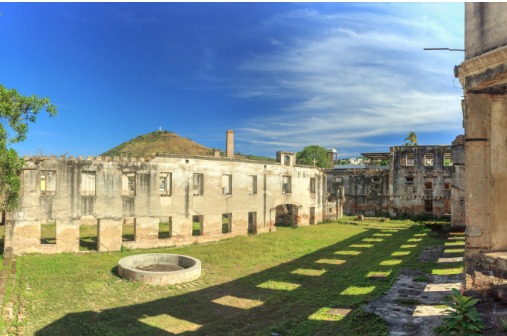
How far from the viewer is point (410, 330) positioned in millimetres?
8109

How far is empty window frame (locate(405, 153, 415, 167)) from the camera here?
36.5 m

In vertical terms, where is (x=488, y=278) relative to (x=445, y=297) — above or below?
above

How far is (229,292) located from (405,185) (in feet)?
92.8

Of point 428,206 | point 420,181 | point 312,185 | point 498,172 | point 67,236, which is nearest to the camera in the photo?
point 498,172

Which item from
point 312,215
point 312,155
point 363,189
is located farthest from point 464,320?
point 312,155

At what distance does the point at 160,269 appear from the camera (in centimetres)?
1639

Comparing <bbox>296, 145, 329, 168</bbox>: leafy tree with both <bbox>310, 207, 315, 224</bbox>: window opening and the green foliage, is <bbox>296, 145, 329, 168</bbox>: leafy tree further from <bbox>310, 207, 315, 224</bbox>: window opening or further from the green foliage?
the green foliage

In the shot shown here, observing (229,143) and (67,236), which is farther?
(229,143)

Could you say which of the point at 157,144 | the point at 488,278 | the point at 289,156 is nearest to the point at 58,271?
the point at 488,278

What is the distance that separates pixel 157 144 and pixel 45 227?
154ft

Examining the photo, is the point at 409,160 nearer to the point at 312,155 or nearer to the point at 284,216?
the point at 284,216

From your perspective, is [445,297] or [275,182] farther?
[275,182]

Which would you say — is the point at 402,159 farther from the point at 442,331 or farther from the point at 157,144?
the point at 157,144

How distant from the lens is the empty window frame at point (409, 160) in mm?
36500
